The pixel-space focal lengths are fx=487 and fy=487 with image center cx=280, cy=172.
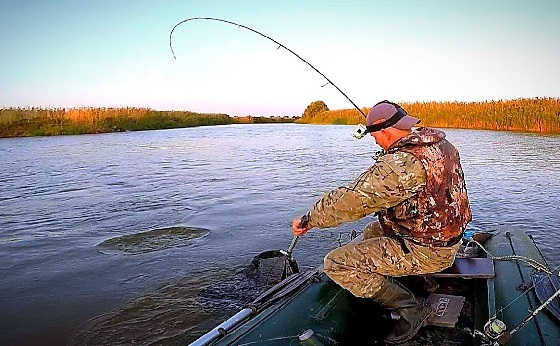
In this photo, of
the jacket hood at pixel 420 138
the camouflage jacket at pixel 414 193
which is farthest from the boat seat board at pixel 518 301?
the jacket hood at pixel 420 138

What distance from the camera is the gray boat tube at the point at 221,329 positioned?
264 cm

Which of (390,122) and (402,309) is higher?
(390,122)

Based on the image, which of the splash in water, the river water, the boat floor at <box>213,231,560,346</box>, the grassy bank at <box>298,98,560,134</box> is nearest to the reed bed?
the river water

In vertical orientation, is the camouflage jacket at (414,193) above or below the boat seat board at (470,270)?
above

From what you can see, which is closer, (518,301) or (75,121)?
(518,301)

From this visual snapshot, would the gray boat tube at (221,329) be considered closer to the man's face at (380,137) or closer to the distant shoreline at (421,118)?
the man's face at (380,137)

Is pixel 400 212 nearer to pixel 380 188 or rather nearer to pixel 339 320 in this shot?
pixel 380 188

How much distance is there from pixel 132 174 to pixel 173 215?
5.00m

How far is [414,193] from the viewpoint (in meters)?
2.73

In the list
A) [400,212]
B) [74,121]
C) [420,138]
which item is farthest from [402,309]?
[74,121]

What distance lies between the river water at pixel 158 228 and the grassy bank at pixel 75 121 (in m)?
13.5

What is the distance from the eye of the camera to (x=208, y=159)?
16.3m

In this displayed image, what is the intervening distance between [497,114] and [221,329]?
25820 millimetres

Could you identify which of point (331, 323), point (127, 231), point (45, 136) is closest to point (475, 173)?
point (127, 231)
